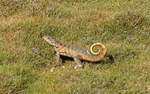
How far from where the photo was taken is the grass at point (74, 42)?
9.52 meters

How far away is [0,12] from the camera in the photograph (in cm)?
1298

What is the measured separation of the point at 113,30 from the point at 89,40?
2.89 ft

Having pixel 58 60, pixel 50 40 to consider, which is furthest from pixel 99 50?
pixel 50 40

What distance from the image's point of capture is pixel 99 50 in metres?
10.3

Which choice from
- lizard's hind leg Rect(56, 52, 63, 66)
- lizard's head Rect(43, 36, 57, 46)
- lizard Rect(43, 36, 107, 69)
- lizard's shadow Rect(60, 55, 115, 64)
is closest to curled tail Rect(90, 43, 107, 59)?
lizard Rect(43, 36, 107, 69)

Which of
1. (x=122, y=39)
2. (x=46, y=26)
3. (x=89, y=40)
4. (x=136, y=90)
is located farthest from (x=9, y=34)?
(x=136, y=90)

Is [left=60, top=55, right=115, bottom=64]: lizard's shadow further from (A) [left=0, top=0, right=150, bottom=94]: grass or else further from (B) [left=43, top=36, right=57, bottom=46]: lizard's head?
(B) [left=43, top=36, right=57, bottom=46]: lizard's head

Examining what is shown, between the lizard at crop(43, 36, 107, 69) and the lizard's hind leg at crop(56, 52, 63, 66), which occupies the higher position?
the lizard at crop(43, 36, 107, 69)

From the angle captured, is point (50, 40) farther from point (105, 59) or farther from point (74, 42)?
point (105, 59)

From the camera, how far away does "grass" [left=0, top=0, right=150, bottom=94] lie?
9516mm

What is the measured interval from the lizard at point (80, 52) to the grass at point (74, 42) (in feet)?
0.50

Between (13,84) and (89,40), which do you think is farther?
(89,40)

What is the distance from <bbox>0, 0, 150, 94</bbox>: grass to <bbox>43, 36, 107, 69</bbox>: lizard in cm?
15

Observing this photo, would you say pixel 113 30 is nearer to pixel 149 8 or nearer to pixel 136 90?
pixel 149 8
